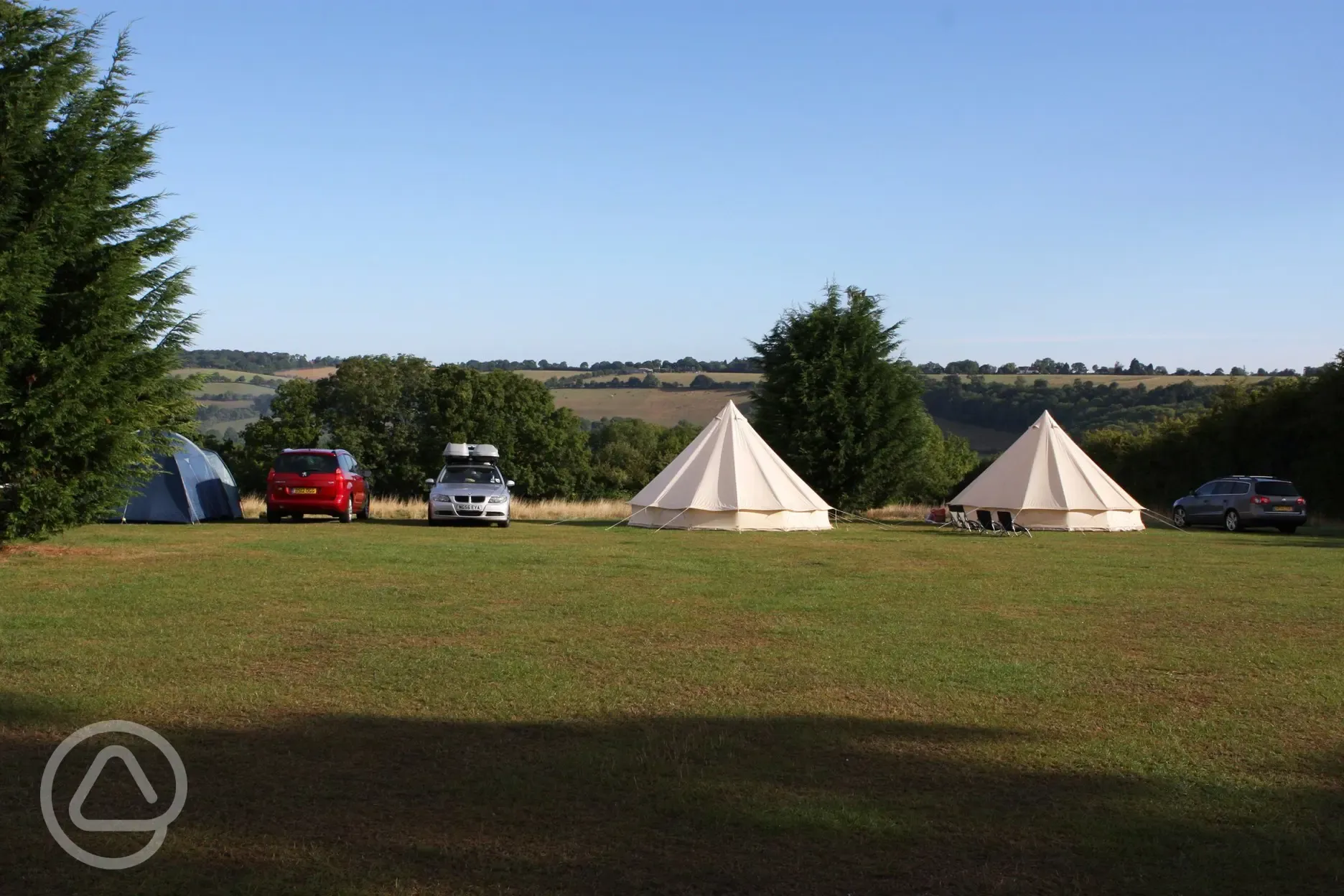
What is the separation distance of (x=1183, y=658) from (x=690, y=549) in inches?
424

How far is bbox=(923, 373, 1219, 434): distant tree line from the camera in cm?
6894

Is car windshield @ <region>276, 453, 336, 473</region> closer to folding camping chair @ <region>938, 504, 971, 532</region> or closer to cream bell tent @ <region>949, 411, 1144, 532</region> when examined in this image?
folding camping chair @ <region>938, 504, 971, 532</region>

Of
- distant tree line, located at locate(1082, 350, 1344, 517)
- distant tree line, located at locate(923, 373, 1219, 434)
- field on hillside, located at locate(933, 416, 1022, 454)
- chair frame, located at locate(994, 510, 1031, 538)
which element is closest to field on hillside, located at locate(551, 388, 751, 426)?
field on hillside, located at locate(933, 416, 1022, 454)

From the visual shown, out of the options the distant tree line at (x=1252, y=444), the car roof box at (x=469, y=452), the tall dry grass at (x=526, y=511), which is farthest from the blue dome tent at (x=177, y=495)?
the distant tree line at (x=1252, y=444)

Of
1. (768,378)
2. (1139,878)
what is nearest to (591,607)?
(1139,878)

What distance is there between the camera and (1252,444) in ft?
140

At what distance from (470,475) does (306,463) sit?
3.56m

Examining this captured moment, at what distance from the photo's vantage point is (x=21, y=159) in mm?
14664

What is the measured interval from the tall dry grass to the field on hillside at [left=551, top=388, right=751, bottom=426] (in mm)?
40287

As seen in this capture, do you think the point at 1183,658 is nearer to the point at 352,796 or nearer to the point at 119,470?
the point at 352,796

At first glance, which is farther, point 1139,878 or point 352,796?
point 352,796

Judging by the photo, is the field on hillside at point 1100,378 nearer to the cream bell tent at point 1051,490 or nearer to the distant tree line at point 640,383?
the distant tree line at point 640,383

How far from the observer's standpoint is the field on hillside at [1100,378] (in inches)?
3181

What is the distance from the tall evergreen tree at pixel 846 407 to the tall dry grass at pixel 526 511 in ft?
18.3
